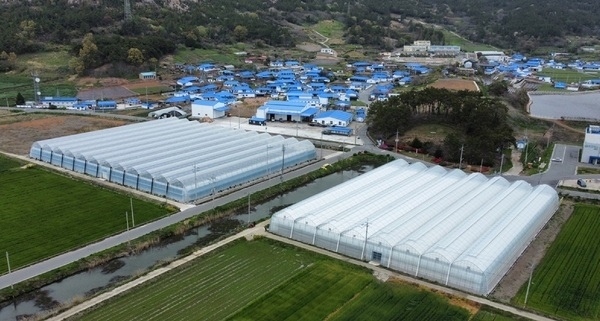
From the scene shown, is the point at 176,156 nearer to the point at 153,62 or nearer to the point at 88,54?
the point at 88,54

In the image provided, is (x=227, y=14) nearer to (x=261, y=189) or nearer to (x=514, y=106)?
(x=514, y=106)

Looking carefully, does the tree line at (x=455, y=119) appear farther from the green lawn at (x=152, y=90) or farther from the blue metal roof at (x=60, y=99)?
the blue metal roof at (x=60, y=99)

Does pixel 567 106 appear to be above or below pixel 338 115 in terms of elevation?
above

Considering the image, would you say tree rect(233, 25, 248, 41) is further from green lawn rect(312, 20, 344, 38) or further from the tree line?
the tree line

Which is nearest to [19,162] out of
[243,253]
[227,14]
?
[243,253]

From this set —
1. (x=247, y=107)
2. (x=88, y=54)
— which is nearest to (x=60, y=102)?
(x=88, y=54)

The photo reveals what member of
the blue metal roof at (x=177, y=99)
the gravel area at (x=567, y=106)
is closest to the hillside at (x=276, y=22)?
the blue metal roof at (x=177, y=99)

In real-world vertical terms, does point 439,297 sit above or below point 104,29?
below
